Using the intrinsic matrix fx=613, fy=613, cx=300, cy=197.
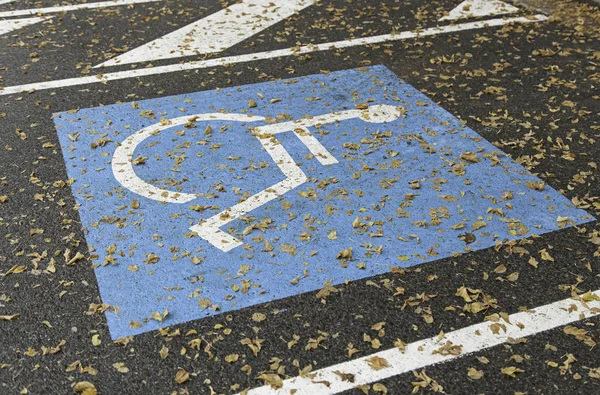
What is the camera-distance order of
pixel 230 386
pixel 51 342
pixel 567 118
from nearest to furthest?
pixel 230 386
pixel 51 342
pixel 567 118

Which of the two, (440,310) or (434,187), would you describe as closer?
(440,310)

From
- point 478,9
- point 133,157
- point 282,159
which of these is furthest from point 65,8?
point 478,9

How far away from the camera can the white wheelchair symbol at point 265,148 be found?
4.53m

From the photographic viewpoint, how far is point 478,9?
904 centimetres

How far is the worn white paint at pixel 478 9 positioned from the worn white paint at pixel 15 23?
5812 millimetres

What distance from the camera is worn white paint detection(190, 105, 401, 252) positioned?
14.6 ft

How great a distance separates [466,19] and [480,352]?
6.32 meters

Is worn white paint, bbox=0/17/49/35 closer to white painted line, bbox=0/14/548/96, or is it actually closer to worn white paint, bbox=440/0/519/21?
white painted line, bbox=0/14/548/96

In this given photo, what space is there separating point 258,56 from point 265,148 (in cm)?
239

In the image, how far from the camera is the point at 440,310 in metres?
3.79

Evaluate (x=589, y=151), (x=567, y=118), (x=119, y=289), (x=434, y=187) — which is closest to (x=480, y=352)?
(x=434, y=187)

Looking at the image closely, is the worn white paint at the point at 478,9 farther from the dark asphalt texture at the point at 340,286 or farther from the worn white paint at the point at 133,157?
the worn white paint at the point at 133,157

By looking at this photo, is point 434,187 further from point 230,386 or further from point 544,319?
point 230,386

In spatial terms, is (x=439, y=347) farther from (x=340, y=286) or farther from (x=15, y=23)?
(x=15, y=23)
